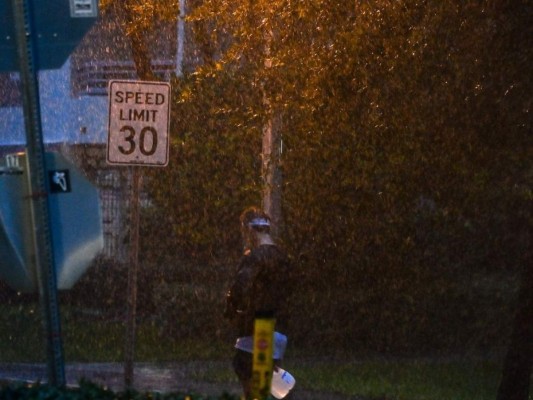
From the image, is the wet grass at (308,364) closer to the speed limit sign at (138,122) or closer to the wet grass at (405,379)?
the wet grass at (405,379)

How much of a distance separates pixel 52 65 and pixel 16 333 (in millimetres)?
10532

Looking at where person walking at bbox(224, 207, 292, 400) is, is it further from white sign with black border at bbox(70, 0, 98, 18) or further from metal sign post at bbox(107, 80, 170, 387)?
white sign with black border at bbox(70, 0, 98, 18)

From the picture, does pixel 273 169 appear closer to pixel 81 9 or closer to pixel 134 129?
pixel 134 129

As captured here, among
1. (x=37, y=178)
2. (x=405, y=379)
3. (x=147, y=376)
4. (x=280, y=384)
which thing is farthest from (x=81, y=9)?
(x=405, y=379)

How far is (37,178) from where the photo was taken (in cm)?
582

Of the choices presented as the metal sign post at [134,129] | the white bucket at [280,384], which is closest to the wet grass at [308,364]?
the white bucket at [280,384]

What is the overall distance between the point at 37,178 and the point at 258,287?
3108 millimetres

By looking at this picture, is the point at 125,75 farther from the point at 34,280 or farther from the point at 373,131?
the point at 34,280

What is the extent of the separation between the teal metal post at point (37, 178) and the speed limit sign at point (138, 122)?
244cm

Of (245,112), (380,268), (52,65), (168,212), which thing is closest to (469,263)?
(380,268)

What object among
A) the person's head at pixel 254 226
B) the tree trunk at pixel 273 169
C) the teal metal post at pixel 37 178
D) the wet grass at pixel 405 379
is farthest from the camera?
the wet grass at pixel 405 379

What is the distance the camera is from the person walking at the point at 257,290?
340 inches

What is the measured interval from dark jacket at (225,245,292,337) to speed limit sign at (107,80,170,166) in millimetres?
1009

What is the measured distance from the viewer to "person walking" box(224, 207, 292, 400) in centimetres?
863
